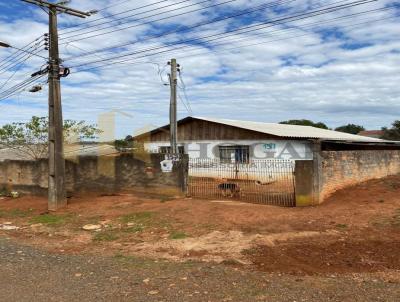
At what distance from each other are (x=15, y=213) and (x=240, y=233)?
8.37 metres

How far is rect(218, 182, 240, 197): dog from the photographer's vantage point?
13.9 metres

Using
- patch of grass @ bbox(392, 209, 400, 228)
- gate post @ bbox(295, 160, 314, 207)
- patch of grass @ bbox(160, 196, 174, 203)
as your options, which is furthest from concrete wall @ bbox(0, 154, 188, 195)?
patch of grass @ bbox(392, 209, 400, 228)

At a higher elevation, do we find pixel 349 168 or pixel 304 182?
pixel 349 168

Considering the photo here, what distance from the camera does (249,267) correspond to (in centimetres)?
673

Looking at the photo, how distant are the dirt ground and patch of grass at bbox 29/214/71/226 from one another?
0.04 metres

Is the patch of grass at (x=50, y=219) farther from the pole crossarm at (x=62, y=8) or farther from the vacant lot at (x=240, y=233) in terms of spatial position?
the pole crossarm at (x=62, y=8)

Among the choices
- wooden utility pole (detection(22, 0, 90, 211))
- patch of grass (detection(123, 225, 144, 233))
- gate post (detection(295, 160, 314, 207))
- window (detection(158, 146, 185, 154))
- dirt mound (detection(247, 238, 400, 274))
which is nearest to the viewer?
dirt mound (detection(247, 238, 400, 274))

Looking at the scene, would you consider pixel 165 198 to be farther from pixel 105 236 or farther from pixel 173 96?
pixel 173 96

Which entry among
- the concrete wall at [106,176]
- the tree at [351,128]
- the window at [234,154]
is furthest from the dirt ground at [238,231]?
the tree at [351,128]

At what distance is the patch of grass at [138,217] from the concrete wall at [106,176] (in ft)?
8.51

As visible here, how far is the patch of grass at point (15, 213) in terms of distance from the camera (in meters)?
13.4

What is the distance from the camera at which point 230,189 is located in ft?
45.5

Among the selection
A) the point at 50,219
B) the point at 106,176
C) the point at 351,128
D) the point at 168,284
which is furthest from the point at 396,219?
the point at 351,128

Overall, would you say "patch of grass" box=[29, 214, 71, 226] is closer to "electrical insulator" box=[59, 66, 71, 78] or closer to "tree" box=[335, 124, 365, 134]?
"electrical insulator" box=[59, 66, 71, 78]
